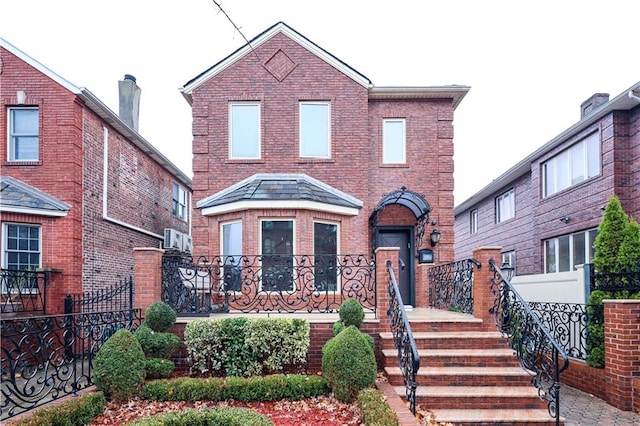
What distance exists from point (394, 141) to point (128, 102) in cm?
967

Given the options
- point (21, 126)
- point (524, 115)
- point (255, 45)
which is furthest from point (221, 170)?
point (524, 115)

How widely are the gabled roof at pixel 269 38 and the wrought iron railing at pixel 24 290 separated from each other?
5997mm

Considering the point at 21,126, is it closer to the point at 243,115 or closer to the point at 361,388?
the point at 243,115

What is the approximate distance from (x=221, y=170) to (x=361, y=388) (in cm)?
766

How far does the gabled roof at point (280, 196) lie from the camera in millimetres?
10484

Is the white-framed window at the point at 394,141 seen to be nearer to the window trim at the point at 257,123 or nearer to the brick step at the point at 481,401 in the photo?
the window trim at the point at 257,123

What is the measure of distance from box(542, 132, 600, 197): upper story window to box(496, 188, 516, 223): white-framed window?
129 inches

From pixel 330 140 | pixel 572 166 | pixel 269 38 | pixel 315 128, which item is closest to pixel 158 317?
pixel 330 140

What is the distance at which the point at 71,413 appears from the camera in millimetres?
5332

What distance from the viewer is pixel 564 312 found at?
26.8ft

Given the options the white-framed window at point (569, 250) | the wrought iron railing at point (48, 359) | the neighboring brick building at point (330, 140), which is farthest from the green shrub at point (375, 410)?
the white-framed window at point (569, 250)

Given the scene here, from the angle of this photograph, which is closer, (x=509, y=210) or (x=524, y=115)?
(x=509, y=210)

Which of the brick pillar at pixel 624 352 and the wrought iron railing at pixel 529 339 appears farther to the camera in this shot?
the brick pillar at pixel 624 352

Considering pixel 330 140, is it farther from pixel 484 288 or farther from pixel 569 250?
pixel 569 250
